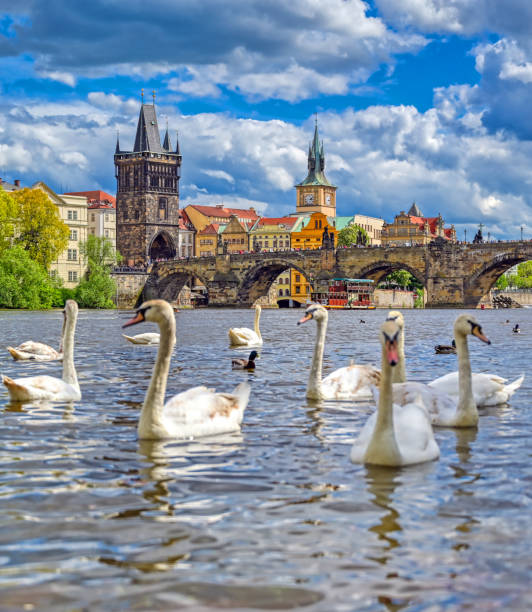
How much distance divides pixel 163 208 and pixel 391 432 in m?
117

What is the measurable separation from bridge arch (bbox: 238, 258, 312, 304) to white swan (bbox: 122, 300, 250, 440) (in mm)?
87661

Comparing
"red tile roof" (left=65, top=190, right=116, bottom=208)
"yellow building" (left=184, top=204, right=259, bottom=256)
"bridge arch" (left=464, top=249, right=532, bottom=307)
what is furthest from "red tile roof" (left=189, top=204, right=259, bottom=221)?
"bridge arch" (left=464, top=249, right=532, bottom=307)

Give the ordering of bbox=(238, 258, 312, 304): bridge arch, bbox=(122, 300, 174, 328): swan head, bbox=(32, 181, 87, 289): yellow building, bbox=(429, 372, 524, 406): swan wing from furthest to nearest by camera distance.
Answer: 1. bbox=(238, 258, 312, 304): bridge arch
2. bbox=(32, 181, 87, 289): yellow building
3. bbox=(429, 372, 524, 406): swan wing
4. bbox=(122, 300, 174, 328): swan head

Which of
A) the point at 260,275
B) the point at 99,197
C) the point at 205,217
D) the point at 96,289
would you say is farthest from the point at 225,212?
the point at 96,289

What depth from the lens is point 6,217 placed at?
213 feet

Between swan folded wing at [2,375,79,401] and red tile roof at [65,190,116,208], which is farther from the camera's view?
red tile roof at [65,190,116,208]

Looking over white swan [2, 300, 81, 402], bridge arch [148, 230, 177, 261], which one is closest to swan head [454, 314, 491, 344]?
white swan [2, 300, 81, 402]

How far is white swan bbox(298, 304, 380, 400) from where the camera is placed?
10.6 meters

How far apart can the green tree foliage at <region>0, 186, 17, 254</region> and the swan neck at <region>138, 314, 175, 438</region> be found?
5903 cm

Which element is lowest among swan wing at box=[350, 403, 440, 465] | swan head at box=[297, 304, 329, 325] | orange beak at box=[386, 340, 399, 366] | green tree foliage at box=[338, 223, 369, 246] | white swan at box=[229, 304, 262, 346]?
swan wing at box=[350, 403, 440, 465]

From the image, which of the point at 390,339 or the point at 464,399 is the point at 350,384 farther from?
the point at 390,339

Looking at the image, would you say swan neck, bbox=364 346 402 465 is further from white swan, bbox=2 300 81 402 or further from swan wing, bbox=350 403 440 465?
white swan, bbox=2 300 81 402

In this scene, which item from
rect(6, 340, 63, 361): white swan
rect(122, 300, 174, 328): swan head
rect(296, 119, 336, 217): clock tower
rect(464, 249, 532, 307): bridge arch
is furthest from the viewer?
rect(296, 119, 336, 217): clock tower

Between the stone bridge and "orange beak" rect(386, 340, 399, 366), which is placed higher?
the stone bridge
